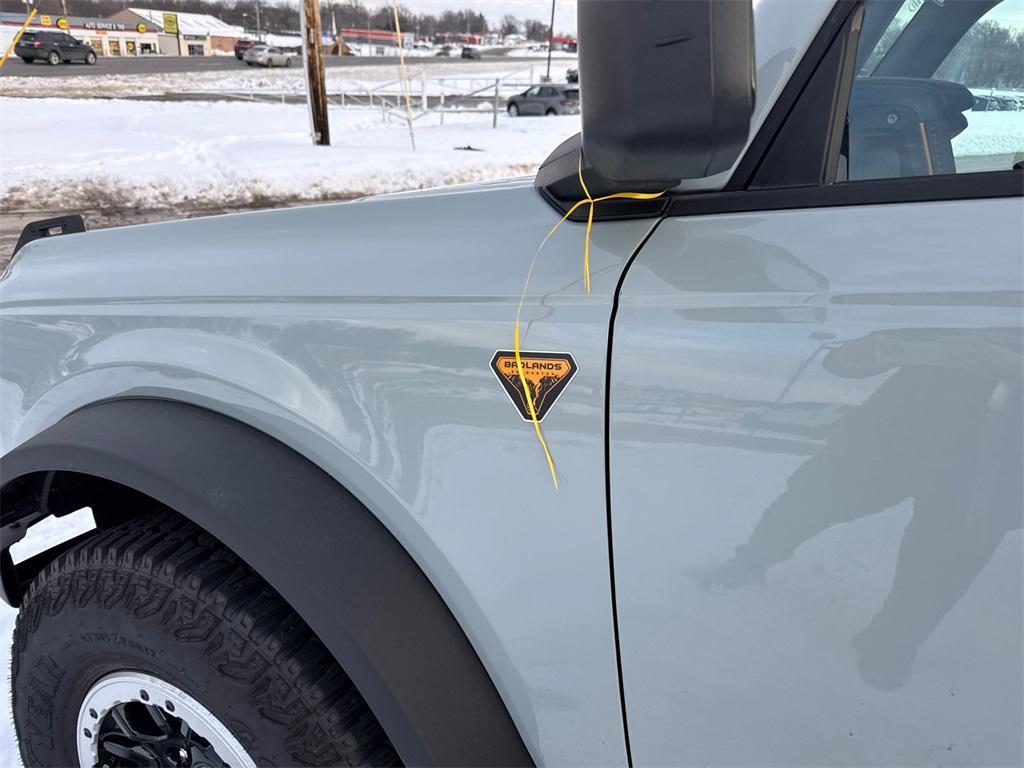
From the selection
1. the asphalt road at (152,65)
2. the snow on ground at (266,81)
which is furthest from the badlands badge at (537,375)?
the asphalt road at (152,65)

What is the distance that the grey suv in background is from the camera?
30656 mm

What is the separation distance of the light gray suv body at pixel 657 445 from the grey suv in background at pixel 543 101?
30767 mm

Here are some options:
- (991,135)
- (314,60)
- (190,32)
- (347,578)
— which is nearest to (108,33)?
(190,32)

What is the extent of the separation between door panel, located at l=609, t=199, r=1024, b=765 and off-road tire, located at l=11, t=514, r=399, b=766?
1.88ft

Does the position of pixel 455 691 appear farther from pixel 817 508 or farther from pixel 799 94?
pixel 799 94

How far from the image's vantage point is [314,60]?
15500 mm

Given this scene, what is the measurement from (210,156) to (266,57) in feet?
110

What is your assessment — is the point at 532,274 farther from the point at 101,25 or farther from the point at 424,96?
the point at 101,25

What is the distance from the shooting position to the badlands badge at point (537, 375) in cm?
121

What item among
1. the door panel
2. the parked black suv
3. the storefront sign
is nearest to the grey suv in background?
the storefront sign

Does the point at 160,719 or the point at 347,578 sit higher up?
the point at 347,578

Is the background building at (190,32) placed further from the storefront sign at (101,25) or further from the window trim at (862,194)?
the window trim at (862,194)

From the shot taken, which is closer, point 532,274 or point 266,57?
point 532,274

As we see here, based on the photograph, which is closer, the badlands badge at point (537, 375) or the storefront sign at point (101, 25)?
the badlands badge at point (537, 375)
